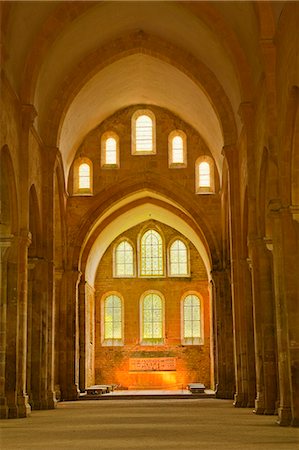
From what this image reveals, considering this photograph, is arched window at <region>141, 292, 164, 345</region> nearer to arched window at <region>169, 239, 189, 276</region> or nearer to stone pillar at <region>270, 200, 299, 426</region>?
arched window at <region>169, 239, 189, 276</region>

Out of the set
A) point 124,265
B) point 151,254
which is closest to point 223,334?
point 151,254

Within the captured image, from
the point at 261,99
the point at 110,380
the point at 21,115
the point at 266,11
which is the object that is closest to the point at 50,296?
the point at 21,115

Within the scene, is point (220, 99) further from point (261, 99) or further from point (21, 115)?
point (21, 115)

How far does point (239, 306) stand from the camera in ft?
77.4

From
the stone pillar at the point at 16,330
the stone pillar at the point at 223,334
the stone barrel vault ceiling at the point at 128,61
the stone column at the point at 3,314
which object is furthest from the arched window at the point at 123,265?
the stone column at the point at 3,314

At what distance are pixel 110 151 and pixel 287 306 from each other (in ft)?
65.0

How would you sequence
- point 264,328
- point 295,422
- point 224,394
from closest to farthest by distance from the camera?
point 295,422
point 264,328
point 224,394

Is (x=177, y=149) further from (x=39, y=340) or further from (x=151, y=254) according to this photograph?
(x=39, y=340)

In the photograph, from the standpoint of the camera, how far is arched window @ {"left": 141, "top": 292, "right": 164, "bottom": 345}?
4019 cm

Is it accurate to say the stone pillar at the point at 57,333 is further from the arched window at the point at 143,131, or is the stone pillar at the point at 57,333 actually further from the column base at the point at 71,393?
the arched window at the point at 143,131

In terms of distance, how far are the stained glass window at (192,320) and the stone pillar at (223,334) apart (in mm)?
7799

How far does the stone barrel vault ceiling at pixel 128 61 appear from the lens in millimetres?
21109

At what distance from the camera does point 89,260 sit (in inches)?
1426

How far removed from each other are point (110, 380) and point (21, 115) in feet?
70.2
